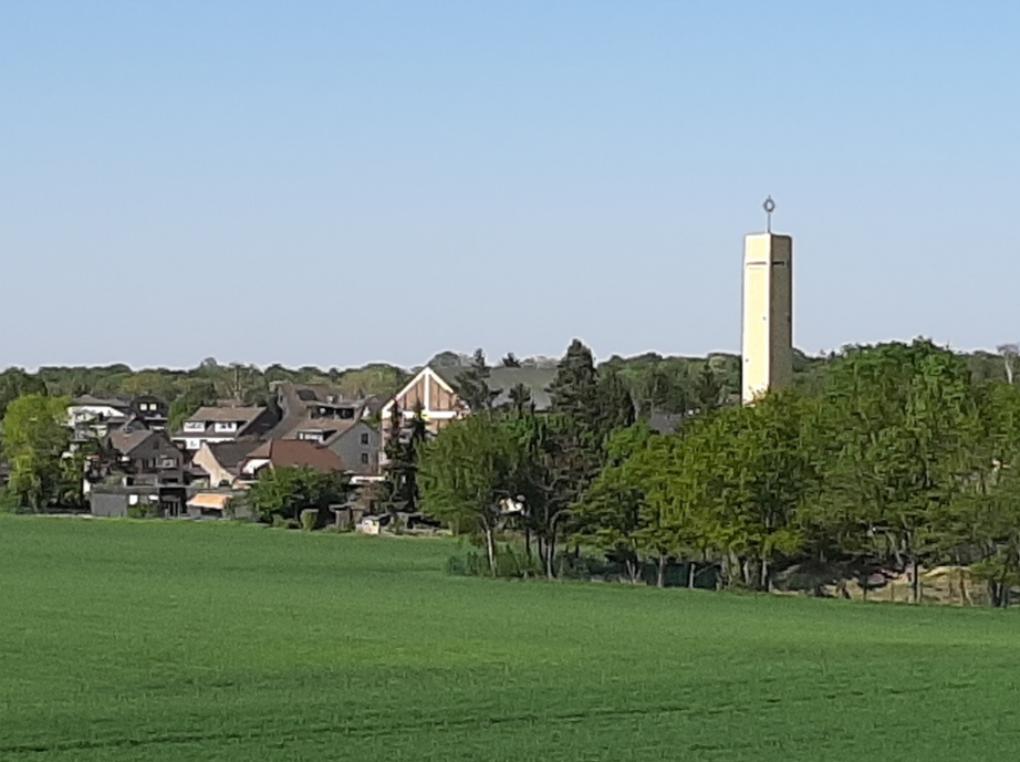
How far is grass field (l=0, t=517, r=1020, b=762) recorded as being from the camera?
23609 mm

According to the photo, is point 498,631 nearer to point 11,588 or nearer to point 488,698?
point 488,698

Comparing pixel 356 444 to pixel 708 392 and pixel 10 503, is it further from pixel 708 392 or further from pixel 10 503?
pixel 708 392

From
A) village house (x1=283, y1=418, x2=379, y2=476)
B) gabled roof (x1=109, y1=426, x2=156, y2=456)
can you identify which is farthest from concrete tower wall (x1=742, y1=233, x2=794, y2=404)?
gabled roof (x1=109, y1=426, x2=156, y2=456)

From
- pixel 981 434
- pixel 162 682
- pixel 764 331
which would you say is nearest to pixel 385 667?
pixel 162 682

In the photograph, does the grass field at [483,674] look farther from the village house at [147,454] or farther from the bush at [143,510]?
the village house at [147,454]

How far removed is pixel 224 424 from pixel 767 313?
86473mm

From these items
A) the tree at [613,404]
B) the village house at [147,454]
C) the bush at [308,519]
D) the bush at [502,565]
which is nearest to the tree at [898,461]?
the bush at [502,565]

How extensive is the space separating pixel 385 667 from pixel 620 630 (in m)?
10.6

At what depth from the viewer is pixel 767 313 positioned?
8531 centimetres

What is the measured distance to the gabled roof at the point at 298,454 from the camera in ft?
413

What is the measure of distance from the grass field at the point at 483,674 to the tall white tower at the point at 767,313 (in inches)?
944

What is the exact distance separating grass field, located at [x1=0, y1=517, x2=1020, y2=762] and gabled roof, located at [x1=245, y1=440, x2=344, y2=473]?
205 feet

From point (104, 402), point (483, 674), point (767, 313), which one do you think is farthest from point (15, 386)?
point (483, 674)

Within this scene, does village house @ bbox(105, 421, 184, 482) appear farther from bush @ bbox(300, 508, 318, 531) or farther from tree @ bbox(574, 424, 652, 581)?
tree @ bbox(574, 424, 652, 581)
